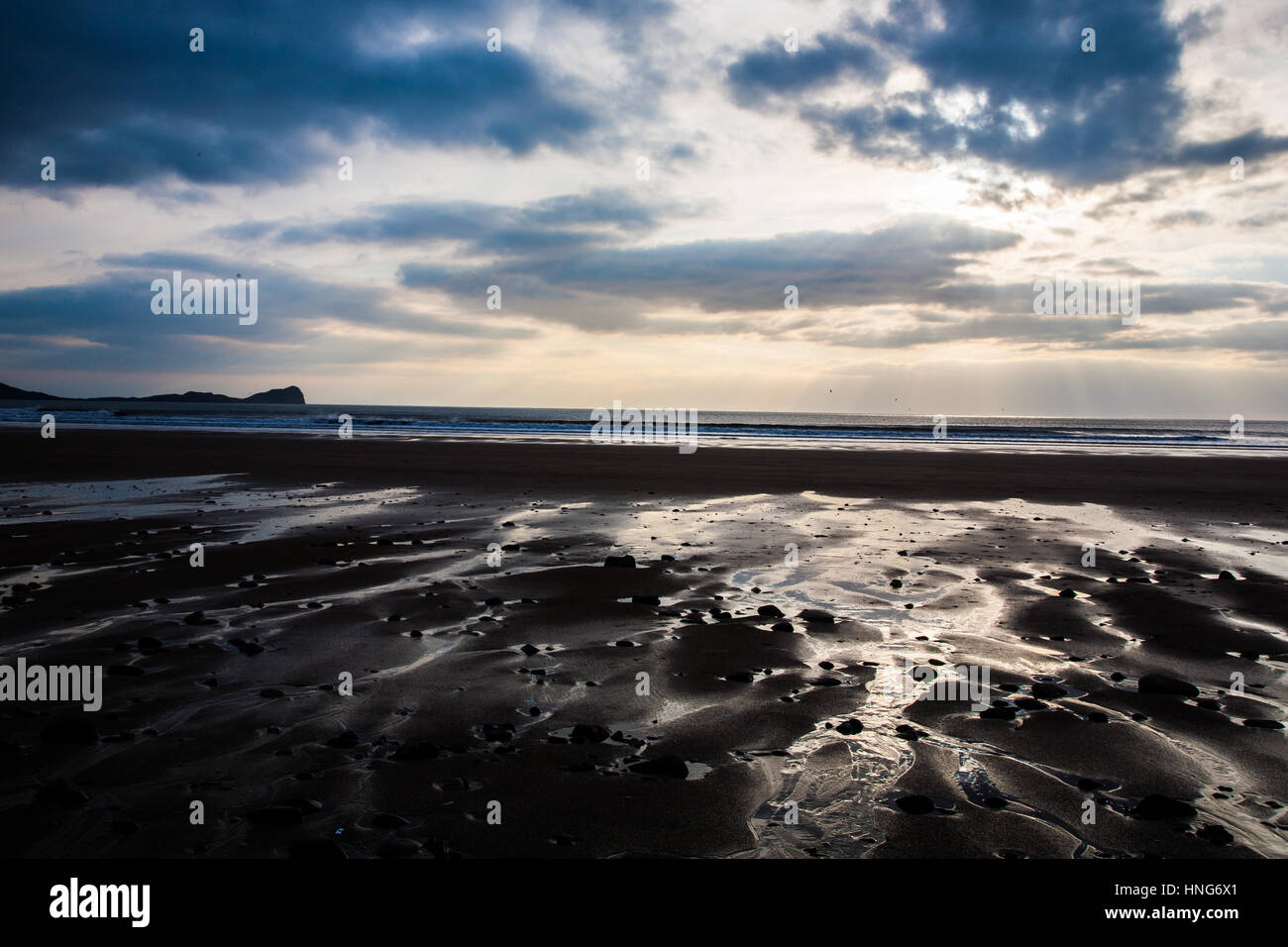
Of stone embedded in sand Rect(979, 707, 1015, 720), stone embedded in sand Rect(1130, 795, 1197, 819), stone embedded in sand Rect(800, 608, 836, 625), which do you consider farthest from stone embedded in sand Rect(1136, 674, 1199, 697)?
stone embedded in sand Rect(800, 608, 836, 625)

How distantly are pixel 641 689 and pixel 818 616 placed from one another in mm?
2541

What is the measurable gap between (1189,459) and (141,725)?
37455 millimetres

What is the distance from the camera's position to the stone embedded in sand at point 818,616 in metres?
7.04

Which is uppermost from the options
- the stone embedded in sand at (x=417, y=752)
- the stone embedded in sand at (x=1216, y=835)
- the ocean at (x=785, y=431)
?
the ocean at (x=785, y=431)

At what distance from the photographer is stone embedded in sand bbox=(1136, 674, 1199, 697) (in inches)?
205

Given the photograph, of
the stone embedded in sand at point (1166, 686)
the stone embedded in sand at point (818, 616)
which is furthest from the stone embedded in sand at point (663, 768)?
the stone embedded in sand at point (1166, 686)

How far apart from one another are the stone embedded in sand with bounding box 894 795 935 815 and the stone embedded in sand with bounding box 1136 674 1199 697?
271cm

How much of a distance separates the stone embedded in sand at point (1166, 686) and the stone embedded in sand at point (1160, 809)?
6.27 feet

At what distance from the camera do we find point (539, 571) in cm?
918

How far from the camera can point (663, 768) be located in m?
3.98

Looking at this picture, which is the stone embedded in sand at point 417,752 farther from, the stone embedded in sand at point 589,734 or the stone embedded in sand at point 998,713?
the stone embedded in sand at point 998,713

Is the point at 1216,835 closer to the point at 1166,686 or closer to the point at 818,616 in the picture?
the point at 1166,686

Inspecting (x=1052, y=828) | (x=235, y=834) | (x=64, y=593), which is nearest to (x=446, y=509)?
(x=64, y=593)
